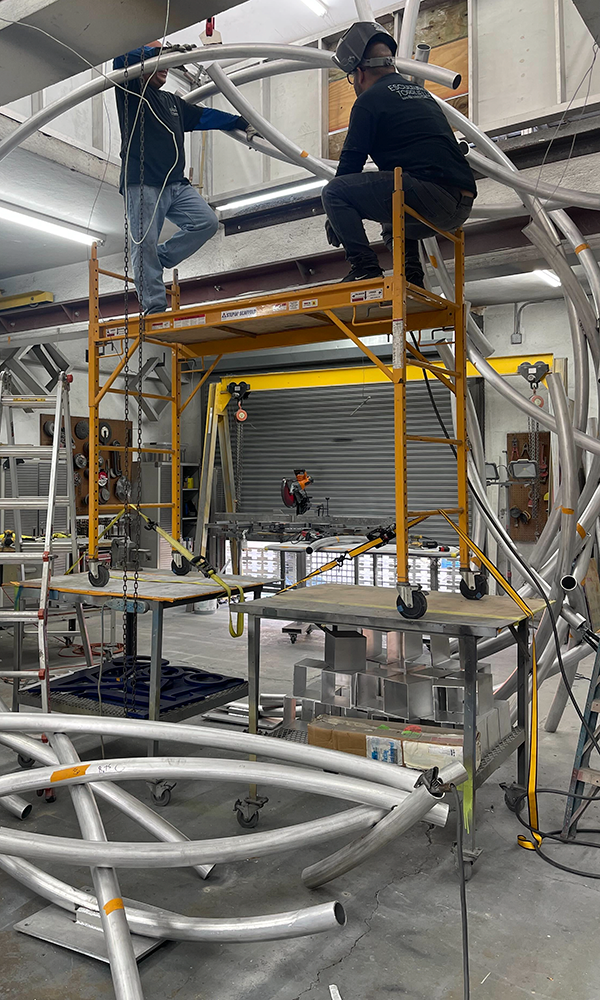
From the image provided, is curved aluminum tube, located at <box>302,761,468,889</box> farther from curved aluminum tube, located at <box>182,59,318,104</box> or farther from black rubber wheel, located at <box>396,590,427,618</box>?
curved aluminum tube, located at <box>182,59,318,104</box>

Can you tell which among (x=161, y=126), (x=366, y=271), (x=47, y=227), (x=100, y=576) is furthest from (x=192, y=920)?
(x=47, y=227)

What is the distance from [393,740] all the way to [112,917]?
143 centimetres

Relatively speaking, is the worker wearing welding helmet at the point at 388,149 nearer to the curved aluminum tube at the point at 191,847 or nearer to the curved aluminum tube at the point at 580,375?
the curved aluminum tube at the point at 580,375

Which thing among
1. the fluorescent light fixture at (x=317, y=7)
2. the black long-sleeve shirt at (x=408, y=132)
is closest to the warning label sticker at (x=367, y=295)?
the black long-sleeve shirt at (x=408, y=132)

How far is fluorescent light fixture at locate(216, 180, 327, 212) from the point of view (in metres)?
6.02

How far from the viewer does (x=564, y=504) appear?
4469 millimetres

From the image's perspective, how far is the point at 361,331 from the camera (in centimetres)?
433

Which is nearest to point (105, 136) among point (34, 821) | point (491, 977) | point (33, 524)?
point (33, 524)

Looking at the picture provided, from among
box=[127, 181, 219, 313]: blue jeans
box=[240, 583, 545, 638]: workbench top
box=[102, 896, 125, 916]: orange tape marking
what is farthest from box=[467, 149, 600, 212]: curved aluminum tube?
box=[102, 896, 125, 916]: orange tape marking

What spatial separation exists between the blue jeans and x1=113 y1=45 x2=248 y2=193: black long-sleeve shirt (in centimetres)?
11

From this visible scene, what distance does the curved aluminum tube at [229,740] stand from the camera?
2.14 meters

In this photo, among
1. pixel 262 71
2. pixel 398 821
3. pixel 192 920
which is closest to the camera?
pixel 398 821

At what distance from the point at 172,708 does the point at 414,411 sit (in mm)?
7097

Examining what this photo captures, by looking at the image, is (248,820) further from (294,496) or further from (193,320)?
(294,496)
